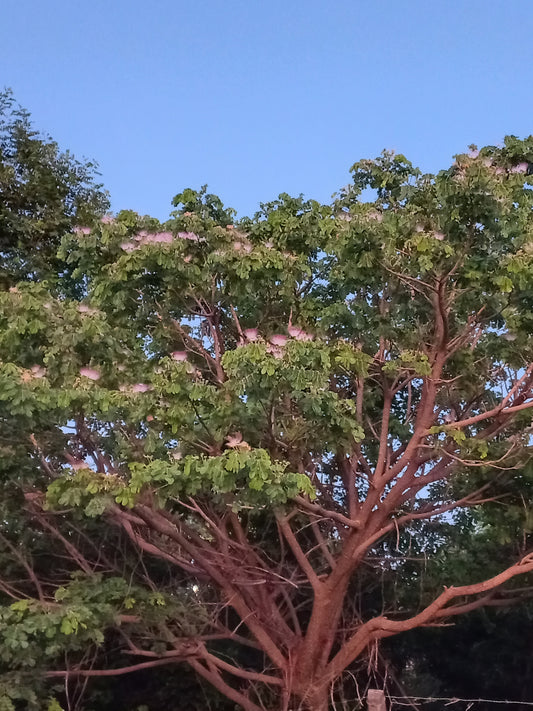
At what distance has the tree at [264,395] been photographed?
13.7ft

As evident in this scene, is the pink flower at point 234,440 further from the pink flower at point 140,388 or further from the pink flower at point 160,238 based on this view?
the pink flower at point 160,238

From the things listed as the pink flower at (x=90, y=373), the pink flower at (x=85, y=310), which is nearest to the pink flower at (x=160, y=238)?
the pink flower at (x=85, y=310)

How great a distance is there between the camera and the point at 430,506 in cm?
640

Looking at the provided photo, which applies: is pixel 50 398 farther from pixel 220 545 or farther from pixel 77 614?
pixel 220 545

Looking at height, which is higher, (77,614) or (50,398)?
(50,398)

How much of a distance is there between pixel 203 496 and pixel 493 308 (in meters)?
2.65

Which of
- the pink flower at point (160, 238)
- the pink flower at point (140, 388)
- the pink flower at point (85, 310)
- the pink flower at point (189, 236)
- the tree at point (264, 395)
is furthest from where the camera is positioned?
the pink flower at point (189, 236)

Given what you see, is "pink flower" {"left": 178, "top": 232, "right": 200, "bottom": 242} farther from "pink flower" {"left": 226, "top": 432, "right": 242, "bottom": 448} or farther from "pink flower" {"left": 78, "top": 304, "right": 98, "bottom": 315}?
"pink flower" {"left": 226, "top": 432, "right": 242, "bottom": 448}

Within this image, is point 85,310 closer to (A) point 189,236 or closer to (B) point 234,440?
(A) point 189,236

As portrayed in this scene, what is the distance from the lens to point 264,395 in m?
4.07

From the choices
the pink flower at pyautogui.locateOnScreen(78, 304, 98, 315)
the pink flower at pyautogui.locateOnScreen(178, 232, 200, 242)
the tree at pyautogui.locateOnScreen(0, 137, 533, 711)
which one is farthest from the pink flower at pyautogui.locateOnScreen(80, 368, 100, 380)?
the pink flower at pyautogui.locateOnScreen(178, 232, 200, 242)

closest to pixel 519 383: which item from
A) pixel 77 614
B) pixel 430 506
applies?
pixel 430 506

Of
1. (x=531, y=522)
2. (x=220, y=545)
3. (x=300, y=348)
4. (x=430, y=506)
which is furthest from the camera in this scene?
(x=430, y=506)

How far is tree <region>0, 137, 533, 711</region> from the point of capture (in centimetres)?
418
